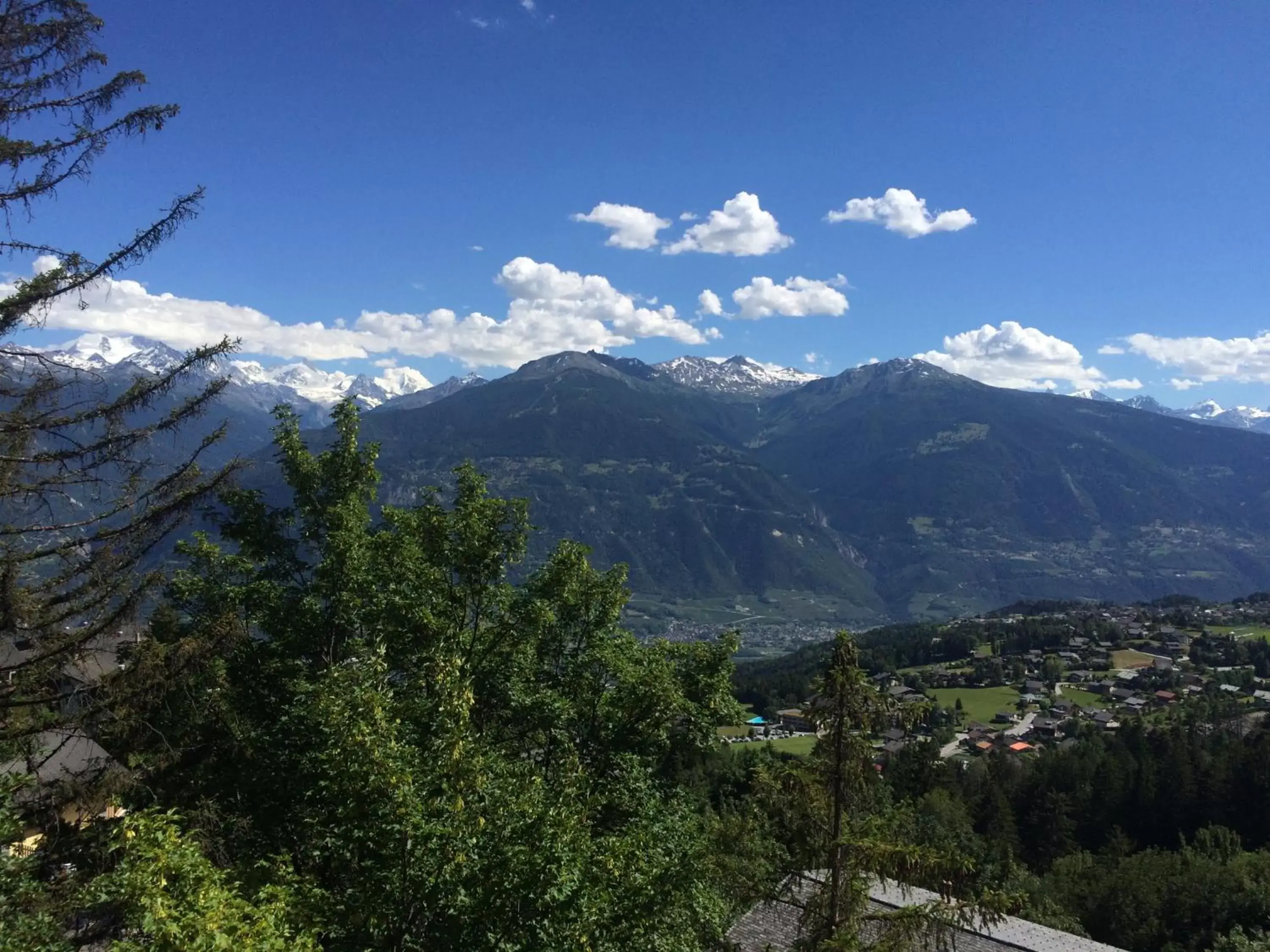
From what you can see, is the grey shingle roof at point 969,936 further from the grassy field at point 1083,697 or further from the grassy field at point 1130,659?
the grassy field at point 1130,659

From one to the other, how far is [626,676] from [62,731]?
10.1 m

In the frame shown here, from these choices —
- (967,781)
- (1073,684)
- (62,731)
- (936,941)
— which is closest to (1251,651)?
(1073,684)

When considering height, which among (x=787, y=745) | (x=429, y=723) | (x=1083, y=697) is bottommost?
(x=787, y=745)

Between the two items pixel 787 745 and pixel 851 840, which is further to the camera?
pixel 787 745

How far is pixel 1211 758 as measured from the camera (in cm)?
7506

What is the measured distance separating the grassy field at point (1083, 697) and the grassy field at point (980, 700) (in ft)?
29.2

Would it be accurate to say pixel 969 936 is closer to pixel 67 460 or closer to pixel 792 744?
pixel 67 460

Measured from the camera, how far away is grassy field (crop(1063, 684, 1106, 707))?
132875 mm

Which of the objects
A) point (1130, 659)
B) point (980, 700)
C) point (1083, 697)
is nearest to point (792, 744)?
point (980, 700)

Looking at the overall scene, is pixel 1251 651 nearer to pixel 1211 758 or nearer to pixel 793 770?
pixel 1211 758

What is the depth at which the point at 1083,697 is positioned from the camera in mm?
Result: 138625

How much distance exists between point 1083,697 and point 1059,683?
37.0 feet

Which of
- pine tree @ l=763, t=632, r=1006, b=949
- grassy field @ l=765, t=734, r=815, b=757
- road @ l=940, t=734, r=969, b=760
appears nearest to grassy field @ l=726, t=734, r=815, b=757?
grassy field @ l=765, t=734, r=815, b=757

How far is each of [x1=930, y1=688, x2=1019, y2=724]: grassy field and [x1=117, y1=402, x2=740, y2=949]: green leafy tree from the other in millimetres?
130981
